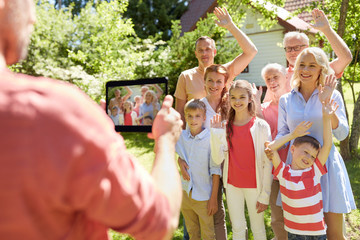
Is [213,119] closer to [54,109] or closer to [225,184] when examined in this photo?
[225,184]

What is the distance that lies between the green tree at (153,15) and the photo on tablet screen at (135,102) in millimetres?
19472

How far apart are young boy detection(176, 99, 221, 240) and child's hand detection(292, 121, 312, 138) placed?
3.06 ft

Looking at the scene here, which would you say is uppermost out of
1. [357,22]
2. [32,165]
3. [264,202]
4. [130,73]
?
[357,22]

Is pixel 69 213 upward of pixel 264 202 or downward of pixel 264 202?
upward

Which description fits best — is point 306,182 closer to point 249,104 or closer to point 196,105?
point 249,104

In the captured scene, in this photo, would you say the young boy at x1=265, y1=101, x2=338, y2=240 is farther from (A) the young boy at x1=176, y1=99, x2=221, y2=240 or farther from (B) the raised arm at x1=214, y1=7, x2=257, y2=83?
(B) the raised arm at x1=214, y1=7, x2=257, y2=83

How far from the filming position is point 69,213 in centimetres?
85

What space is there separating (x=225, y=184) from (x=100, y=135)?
2831 mm

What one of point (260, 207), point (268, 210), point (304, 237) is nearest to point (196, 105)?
point (260, 207)

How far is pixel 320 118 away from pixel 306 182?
60 centimetres

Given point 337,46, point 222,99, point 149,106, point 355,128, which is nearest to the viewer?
point 149,106

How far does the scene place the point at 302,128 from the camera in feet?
9.75

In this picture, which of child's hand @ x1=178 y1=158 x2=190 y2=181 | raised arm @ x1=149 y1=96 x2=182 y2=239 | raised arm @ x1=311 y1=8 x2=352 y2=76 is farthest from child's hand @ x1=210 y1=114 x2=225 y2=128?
raised arm @ x1=149 y1=96 x2=182 y2=239

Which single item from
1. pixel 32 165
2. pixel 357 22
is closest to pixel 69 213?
pixel 32 165
